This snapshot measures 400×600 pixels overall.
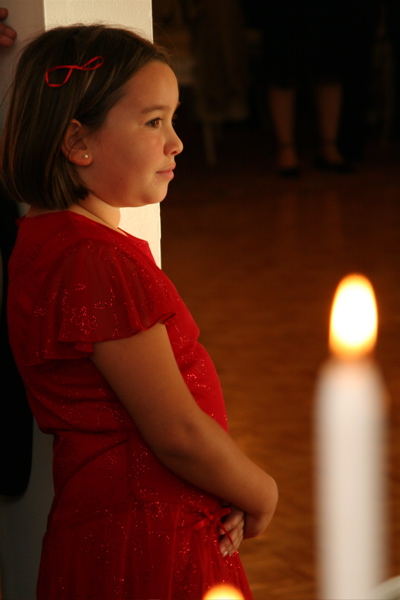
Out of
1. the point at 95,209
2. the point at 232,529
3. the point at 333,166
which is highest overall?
the point at 95,209

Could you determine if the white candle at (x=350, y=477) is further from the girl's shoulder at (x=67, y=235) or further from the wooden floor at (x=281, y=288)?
the wooden floor at (x=281, y=288)

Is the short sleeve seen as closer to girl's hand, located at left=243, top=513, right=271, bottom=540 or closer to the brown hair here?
the brown hair

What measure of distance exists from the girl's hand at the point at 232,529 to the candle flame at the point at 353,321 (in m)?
0.37

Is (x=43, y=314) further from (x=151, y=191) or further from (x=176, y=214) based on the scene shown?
(x=176, y=214)

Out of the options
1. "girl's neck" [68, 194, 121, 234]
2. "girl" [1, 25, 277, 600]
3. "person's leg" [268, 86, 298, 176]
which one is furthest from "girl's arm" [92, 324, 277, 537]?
"person's leg" [268, 86, 298, 176]

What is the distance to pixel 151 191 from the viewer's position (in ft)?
2.89

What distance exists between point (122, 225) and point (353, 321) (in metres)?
0.69

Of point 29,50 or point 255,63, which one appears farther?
point 255,63

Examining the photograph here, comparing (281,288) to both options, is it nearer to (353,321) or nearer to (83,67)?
(83,67)

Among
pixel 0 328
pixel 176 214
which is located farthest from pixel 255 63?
pixel 0 328

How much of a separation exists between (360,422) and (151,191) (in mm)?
551

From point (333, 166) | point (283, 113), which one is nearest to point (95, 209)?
point (283, 113)

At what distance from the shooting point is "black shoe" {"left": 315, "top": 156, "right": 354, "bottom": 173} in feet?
18.5

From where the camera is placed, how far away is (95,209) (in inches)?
35.5
